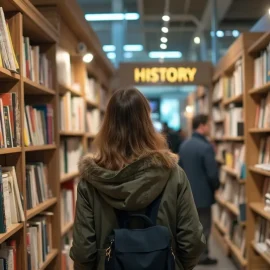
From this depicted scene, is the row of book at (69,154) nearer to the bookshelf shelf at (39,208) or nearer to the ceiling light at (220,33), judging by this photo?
the bookshelf shelf at (39,208)

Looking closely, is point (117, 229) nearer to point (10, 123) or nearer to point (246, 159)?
point (10, 123)

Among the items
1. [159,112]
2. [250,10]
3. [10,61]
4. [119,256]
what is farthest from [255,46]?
[159,112]

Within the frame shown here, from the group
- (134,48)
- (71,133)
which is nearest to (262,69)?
(71,133)

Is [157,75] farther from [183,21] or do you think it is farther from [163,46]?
[163,46]

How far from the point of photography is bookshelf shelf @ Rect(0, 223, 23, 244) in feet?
5.71

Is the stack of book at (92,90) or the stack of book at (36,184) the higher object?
the stack of book at (92,90)

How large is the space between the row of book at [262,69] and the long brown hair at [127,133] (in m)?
1.61

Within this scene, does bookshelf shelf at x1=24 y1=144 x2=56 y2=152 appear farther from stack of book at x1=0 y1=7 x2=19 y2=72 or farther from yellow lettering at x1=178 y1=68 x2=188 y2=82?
yellow lettering at x1=178 y1=68 x2=188 y2=82

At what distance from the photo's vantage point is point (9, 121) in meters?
1.93

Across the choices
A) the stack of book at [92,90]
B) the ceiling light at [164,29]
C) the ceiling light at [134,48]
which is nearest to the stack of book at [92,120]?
the stack of book at [92,90]

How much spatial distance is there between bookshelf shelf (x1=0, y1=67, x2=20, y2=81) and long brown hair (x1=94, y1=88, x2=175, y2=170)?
21.3 inches

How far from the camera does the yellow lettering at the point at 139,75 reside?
17.3 feet

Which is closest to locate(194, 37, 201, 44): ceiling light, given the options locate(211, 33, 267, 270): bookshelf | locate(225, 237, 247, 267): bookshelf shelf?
locate(211, 33, 267, 270): bookshelf

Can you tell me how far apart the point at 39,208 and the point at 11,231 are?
556mm
